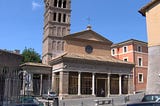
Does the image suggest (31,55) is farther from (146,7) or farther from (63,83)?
(146,7)

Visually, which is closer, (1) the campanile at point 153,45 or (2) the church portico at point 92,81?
(1) the campanile at point 153,45

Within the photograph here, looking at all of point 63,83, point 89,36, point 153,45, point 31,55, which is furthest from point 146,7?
point 31,55

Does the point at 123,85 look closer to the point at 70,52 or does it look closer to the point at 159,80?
the point at 70,52

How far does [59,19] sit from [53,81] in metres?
29.1

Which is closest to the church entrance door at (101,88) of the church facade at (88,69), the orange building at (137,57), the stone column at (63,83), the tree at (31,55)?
the church facade at (88,69)

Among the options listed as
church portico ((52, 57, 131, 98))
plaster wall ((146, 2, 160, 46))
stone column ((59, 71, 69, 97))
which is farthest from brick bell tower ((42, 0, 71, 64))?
plaster wall ((146, 2, 160, 46))

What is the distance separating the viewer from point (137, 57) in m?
54.1

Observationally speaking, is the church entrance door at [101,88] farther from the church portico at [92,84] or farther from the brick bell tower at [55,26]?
the brick bell tower at [55,26]

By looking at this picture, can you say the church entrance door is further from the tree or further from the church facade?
the tree

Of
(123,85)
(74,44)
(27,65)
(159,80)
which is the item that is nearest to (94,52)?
(74,44)

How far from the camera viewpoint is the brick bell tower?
65125mm

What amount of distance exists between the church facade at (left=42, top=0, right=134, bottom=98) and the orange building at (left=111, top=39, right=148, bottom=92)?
7948 millimetres

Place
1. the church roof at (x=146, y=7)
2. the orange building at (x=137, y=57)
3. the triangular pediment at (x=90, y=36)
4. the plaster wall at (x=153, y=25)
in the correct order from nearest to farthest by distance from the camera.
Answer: the plaster wall at (x=153, y=25), the church roof at (x=146, y=7), the triangular pediment at (x=90, y=36), the orange building at (x=137, y=57)

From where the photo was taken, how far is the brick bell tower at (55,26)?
65125 mm
